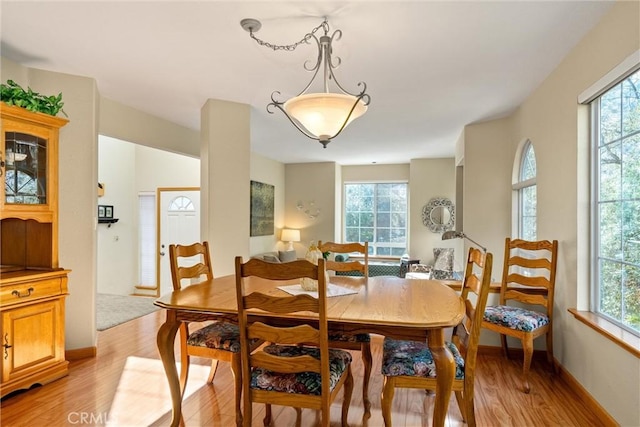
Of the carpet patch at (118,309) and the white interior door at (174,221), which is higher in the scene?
the white interior door at (174,221)

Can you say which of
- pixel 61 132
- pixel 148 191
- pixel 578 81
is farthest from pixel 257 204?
pixel 578 81

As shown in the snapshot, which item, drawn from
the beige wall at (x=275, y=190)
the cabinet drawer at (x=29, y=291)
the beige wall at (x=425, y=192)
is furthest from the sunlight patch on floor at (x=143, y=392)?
the beige wall at (x=425, y=192)

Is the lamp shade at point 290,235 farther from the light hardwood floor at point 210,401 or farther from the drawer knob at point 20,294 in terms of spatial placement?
the drawer knob at point 20,294

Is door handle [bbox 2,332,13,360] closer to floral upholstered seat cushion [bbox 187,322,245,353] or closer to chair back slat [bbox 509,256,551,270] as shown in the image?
floral upholstered seat cushion [bbox 187,322,245,353]

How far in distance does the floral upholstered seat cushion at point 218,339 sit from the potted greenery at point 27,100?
1982 mm

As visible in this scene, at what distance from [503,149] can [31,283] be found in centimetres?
477

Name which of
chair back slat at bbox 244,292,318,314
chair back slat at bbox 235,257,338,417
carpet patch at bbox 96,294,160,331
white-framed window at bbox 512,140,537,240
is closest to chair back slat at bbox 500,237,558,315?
white-framed window at bbox 512,140,537,240

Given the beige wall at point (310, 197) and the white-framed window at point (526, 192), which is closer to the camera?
the white-framed window at point (526, 192)

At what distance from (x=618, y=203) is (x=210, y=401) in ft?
9.57

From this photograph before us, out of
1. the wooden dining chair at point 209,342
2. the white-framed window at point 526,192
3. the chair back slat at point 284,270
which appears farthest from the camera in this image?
the white-framed window at point 526,192

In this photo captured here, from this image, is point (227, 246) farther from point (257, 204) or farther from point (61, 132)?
point (257, 204)

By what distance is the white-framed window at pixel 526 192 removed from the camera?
3799mm

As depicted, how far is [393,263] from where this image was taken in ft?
23.9

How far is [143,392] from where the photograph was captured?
8.36 feet
